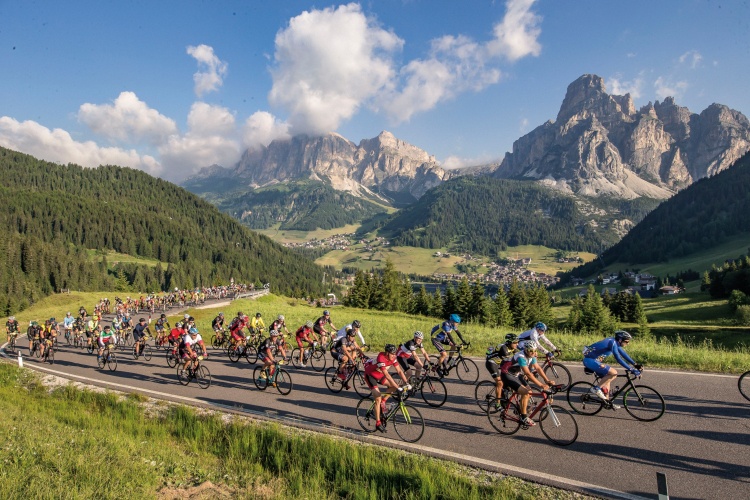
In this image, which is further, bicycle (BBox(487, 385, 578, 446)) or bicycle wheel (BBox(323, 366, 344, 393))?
bicycle wheel (BBox(323, 366, 344, 393))

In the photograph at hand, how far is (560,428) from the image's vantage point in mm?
9180

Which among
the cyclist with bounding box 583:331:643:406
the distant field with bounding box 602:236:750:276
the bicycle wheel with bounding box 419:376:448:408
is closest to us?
the cyclist with bounding box 583:331:643:406

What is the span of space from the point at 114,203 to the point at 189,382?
209835 millimetres

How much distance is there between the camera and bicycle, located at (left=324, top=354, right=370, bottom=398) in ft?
45.4

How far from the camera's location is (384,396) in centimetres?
996

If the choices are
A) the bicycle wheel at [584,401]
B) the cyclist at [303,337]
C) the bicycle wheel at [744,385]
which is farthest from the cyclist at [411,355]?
the bicycle wheel at [744,385]

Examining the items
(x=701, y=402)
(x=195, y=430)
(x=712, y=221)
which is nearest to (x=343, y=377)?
(x=195, y=430)

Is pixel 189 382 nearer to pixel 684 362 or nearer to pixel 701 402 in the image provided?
pixel 701 402

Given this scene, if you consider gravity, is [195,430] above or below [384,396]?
below

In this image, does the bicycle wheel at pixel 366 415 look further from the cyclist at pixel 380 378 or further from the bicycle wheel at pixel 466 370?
the bicycle wheel at pixel 466 370

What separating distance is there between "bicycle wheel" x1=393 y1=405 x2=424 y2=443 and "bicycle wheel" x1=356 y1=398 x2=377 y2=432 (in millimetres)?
698

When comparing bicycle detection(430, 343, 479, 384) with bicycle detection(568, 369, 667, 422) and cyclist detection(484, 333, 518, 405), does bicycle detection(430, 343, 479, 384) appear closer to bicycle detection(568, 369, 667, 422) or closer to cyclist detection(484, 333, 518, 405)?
cyclist detection(484, 333, 518, 405)

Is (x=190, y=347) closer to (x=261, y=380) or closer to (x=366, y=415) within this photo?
(x=261, y=380)

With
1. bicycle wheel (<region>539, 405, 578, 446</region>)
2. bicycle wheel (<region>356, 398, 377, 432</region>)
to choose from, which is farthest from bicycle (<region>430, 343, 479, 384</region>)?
bicycle wheel (<region>539, 405, 578, 446</region>)
